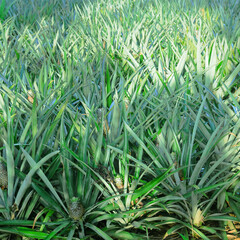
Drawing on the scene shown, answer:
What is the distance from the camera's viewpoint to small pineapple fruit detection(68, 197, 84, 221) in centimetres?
68

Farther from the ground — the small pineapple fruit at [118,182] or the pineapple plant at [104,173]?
the pineapple plant at [104,173]

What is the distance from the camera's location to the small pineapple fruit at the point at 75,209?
68cm

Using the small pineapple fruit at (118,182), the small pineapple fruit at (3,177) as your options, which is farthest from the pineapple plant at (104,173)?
the small pineapple fruit at (3,177)

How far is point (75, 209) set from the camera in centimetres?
68

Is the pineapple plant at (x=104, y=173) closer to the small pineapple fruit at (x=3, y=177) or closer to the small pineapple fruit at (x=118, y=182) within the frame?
the small pineapple fruit at (x=118, y=182)

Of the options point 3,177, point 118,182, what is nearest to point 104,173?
point 118,182

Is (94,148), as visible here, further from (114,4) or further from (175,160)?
(114,4)

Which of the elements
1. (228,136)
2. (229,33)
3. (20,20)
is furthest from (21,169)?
(20,20)

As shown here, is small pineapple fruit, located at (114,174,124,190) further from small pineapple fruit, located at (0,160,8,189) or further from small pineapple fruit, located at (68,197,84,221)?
small pineapple fruit, located at (0,160,8,189)

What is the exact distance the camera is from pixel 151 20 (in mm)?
1925

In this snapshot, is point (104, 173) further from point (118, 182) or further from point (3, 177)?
point (3, 177)

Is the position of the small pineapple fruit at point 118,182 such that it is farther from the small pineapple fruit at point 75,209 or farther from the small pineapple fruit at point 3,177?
the small pineapple fruit at point 3,177

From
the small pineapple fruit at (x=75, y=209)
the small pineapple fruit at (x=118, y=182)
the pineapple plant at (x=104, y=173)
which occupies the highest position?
the pineapple plant at (x=104, y=173)

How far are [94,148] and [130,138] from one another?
13cm
